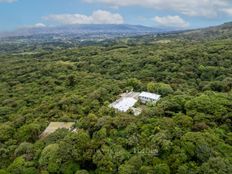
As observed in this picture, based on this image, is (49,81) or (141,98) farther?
(49,81)

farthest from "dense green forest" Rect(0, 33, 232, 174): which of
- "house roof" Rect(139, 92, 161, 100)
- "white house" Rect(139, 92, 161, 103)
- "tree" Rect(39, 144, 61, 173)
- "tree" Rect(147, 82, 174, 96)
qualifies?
"white house" Rect(139, 92, 161, 103)

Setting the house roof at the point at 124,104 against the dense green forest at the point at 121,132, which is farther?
the house roof at the point at 124,104

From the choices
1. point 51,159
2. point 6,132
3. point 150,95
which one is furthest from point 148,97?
point 6,132

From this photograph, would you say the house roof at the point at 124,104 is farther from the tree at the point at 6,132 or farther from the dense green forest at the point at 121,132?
the tree at the point at 6,132

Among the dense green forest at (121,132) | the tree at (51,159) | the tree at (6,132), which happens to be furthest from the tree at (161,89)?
the tree at (51,159)

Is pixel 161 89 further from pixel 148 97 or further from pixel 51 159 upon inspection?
Answer: pixel 51 159

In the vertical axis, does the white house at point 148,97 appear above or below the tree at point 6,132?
above

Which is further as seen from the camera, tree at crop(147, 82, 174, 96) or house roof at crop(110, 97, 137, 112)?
tree at crop(147, 82, 174, 96)

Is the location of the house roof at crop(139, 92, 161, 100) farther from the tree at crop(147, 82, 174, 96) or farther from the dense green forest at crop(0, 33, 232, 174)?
the dense green forest at crop(0, 33, 232, 174)

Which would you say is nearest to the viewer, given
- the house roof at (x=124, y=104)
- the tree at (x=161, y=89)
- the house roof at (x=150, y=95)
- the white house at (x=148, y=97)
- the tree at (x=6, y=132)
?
the tree at (x=6, y=132)

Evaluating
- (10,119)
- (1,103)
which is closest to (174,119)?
(10,119)

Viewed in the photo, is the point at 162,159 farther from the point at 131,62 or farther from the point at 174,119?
the point at 131,62
